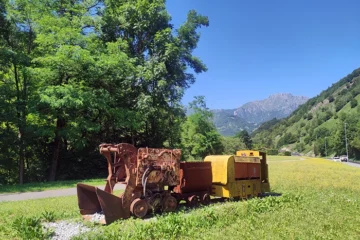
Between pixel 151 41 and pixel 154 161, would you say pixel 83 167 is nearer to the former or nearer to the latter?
pixel 151 41

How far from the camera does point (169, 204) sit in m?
10.1

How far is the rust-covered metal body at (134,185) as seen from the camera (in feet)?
29.7

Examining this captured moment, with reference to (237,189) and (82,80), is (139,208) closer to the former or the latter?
(237,189)

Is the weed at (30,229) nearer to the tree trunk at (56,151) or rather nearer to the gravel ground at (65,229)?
the gravel ground at (65,229)

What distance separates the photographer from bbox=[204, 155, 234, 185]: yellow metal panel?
11875 millimetres

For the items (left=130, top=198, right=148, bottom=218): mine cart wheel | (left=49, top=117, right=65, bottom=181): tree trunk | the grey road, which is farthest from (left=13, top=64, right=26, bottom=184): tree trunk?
(left=130, top=198, right=148, bottom=218): mine cart wheel

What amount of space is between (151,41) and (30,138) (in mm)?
14633

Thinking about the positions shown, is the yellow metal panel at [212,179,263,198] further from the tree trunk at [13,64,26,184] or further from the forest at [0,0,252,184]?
the tree trunk at [13,64,26,184]

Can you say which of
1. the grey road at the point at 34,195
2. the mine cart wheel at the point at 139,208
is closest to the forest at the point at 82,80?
the grey road at the point at 34,195

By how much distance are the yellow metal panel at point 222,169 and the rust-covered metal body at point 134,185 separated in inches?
92.1

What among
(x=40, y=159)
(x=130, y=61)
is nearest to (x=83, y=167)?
(x=40, y=159)

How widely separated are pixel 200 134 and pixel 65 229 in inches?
1694

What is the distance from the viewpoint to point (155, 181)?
9891 millimetres

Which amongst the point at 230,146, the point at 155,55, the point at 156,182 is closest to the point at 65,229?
the point at 156,182
